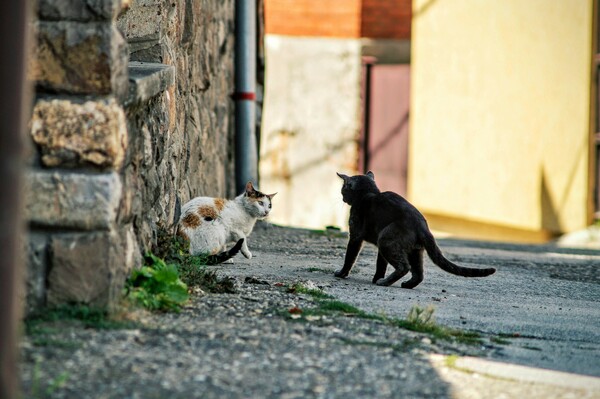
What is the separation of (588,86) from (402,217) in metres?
6.96

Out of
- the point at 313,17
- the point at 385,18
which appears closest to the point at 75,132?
the point at 313,17

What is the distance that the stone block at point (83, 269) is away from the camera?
427 centimetres

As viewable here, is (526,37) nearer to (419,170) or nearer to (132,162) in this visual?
(419,170)

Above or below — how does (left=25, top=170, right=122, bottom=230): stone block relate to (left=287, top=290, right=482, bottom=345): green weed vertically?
above

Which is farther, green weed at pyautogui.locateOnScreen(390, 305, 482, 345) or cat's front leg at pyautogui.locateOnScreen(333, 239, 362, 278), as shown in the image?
cat's front leg at pyautogui.locateOnScreen(333, 239, 362, 278)

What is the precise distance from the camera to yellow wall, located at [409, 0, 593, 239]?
12.6 metres

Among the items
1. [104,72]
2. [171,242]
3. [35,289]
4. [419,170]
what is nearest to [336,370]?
[35,289]

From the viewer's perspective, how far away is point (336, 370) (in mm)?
3986

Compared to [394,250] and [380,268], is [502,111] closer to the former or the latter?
[380,268]

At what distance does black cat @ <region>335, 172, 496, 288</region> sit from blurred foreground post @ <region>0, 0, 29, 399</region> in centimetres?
347

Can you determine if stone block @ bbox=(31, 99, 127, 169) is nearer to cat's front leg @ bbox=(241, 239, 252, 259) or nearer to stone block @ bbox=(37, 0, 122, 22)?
stone block @ bbox=(37, 0, 122, 22)

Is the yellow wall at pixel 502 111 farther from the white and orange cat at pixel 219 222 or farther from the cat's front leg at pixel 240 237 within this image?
the cat's front leg at pixel 240 237

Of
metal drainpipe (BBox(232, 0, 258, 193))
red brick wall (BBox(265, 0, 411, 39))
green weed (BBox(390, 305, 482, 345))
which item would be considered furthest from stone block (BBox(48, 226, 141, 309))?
red brick wall (BBox(265, 0, 411, 39))

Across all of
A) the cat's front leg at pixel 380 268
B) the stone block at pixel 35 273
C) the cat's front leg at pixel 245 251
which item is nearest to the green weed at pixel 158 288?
the stone block at pixel 35 273
